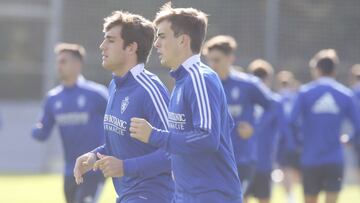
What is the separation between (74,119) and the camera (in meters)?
10.7

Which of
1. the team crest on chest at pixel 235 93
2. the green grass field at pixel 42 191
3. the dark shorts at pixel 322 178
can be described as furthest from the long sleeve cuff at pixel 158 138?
the green grass field at pixel 42 191

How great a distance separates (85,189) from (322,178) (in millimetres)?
2773

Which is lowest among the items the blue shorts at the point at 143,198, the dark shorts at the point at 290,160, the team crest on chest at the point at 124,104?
the dark shorts at the point at 290,160

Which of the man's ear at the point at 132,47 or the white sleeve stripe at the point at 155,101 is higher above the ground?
the man's ear at the point at 132,47

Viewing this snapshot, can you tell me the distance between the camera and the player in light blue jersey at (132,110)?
260 inches

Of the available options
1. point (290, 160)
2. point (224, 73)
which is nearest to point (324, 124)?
point (224, 73)

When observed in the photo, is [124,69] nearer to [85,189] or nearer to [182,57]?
[182,57]

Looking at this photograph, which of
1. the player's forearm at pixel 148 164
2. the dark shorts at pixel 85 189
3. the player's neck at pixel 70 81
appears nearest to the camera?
the player's forearm at pixel 148 164

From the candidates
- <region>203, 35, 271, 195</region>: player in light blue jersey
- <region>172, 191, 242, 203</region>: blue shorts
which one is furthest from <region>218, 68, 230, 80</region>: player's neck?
<region>172, 191, 242, 203</region>: blue shorts

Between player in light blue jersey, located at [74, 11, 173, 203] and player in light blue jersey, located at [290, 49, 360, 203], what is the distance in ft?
15.4

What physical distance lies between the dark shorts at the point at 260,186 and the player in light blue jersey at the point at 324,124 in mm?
771

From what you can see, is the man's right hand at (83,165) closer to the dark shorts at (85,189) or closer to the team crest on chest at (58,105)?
the dark shorts at (85,189)

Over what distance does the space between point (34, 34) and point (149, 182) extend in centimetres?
2286

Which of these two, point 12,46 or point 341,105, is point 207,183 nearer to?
point 341,105
